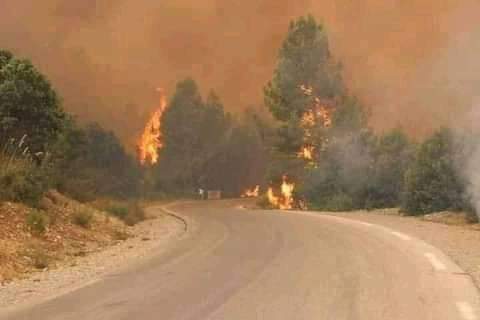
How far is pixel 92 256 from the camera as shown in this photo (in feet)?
46.6

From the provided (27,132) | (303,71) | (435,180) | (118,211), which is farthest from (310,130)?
(27,132)

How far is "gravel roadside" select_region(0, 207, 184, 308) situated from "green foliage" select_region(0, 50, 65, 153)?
4940mm

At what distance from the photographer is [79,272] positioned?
11570 mm

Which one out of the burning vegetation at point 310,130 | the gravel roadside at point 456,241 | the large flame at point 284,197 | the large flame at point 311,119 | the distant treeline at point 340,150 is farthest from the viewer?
the large flame at point 284,197

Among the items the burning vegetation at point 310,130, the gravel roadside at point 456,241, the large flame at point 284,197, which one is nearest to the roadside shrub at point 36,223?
the gravel roadside at point 456,241

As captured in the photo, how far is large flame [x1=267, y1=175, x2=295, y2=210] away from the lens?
53875mm

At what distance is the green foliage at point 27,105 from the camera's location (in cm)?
1939

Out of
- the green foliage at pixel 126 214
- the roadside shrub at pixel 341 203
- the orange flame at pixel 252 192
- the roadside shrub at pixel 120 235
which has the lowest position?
the roadside shrub at pixel 120 235

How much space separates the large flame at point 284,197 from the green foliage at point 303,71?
5.80 m

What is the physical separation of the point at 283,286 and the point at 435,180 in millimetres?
19122

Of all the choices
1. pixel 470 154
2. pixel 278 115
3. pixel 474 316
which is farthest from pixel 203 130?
pixel 474 316

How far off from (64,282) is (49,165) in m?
10.3

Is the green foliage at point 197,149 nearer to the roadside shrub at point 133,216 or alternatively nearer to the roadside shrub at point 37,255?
the roadside shrub at point 133,216

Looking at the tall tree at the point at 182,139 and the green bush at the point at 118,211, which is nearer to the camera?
the green bush at the point at 118,211
